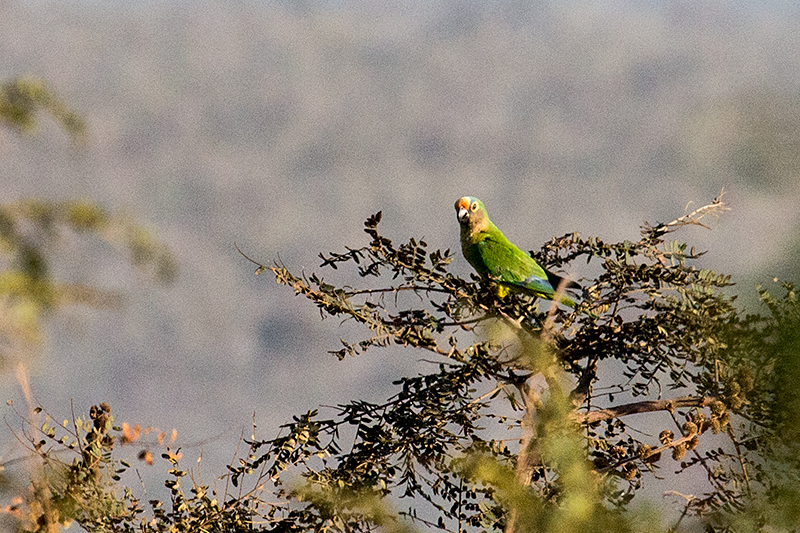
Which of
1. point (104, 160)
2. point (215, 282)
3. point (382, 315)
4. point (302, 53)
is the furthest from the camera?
point (302, 53)

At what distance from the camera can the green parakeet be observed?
11.9ft

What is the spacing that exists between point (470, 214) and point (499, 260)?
647 millimetres

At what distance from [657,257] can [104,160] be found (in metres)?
98.1

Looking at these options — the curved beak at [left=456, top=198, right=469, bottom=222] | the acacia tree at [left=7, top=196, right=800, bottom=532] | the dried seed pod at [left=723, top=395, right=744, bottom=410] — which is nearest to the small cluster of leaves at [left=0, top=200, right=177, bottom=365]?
the curved beak at [left=456, top=198, right=469, bottom=222]

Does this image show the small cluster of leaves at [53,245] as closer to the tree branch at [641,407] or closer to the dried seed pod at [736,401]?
the tree branch at [641,407]

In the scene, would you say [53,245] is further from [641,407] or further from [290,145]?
[290,145]

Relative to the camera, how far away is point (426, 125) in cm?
10338

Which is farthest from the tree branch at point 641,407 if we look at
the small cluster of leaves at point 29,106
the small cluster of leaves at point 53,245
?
the small cluster of leaves at point 29,106

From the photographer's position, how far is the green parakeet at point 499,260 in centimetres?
362

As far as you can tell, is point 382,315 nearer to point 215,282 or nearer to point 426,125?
point 215,282

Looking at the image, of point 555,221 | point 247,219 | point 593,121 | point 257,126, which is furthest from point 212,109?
point 555,221

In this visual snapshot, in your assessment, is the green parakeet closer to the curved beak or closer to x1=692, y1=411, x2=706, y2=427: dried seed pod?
the curved beak

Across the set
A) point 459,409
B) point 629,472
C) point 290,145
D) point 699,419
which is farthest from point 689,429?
point 290,145

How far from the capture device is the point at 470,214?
185 inches
